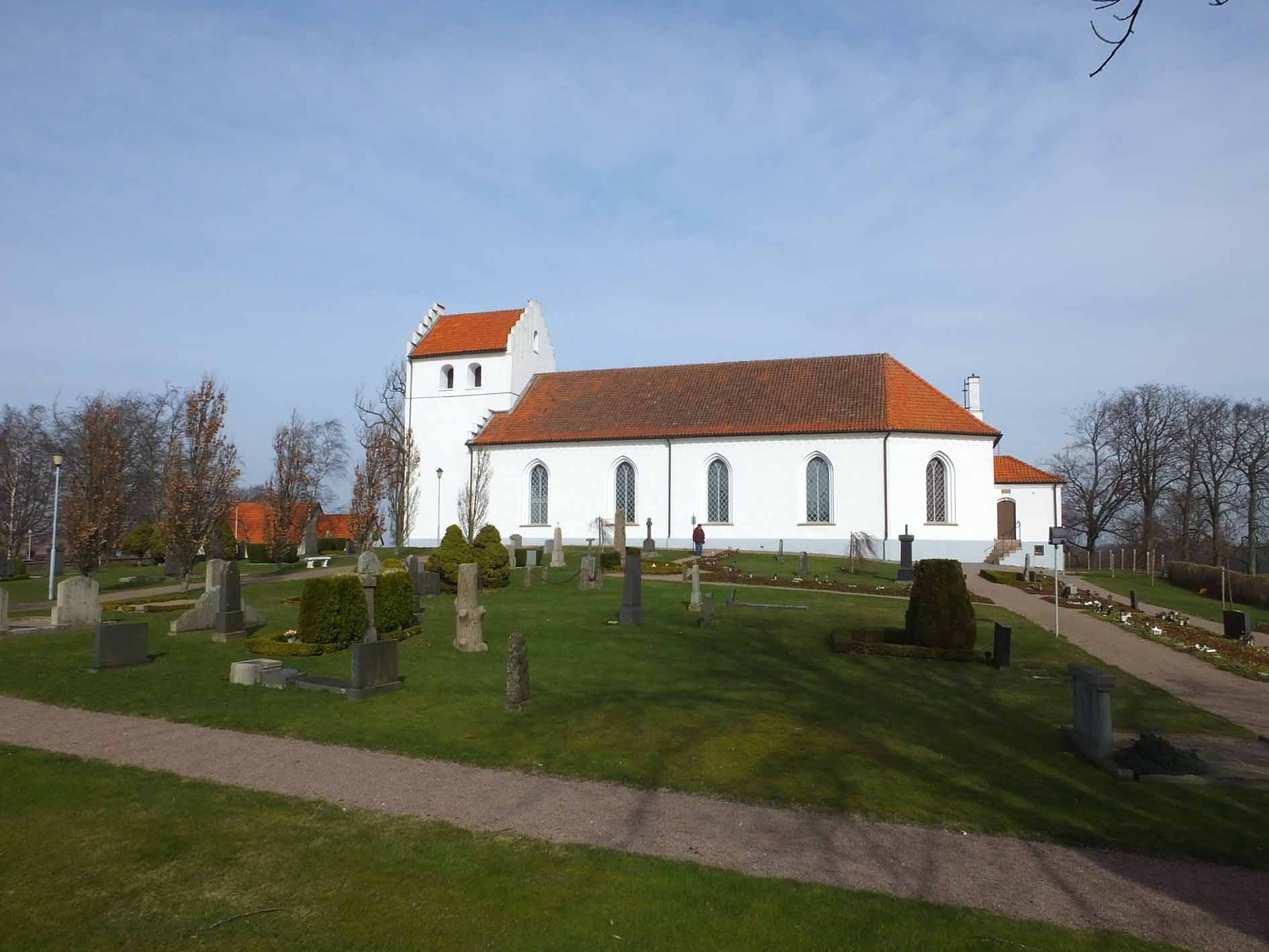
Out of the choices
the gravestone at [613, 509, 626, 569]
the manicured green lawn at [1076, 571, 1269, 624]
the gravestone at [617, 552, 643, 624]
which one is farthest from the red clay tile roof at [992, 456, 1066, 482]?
the gravestone at [617, 552, 643, 624]

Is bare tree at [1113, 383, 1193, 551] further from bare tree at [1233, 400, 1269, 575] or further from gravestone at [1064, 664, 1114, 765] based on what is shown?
gravestone at [1064, 664, 1114, 765]

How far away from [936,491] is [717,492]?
30.9ft

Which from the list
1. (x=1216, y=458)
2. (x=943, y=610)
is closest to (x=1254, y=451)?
(x=1216, y=458)

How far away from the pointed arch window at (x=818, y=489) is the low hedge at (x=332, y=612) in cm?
2553

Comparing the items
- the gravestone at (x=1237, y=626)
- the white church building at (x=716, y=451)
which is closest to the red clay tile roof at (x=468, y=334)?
the white church building at (x=716, y=451)

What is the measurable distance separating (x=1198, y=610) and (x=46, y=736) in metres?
27.7

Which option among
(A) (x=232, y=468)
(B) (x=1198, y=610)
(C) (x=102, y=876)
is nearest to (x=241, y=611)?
(C) (x=102, y=876)

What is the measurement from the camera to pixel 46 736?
31.3 feet

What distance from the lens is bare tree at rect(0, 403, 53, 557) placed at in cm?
4481

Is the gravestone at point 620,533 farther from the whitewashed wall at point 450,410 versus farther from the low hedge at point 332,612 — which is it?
the low hedge at point 332,612

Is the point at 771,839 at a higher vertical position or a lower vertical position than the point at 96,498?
lower

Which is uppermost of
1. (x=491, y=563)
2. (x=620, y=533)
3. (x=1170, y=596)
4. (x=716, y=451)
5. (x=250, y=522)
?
(x=716, y=451)

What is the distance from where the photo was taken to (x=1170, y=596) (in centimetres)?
2923

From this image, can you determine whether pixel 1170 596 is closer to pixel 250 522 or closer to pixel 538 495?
pixel 538 495
